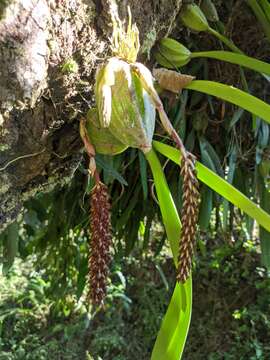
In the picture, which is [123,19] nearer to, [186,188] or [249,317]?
[186,188]

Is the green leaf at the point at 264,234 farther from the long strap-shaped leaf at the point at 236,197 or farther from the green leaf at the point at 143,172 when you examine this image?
the long strap-shaped leaf at the point at 236,197

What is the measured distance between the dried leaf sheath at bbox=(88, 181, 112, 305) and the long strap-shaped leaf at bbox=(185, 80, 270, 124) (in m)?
0.18

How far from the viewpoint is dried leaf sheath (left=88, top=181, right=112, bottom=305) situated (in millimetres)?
545

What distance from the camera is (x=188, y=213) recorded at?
504 mm

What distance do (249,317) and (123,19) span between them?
6.21 feet

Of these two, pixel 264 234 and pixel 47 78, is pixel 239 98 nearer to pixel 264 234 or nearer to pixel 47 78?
pixel 47 78

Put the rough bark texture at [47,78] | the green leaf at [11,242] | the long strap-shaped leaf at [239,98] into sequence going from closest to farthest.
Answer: the rough bark texture at [47,78], the long strap-shaped leaf at [239,98], the green leaf at [11,242]

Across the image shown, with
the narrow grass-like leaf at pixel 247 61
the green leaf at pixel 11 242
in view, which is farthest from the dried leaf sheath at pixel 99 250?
the green leaf at pixel 11 242

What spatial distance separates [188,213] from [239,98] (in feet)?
0.54

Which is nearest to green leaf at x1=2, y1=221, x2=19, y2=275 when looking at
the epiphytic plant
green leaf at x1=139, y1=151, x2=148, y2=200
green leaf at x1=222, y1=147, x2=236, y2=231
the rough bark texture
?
green leaf at x1=139, y1=151, x2=148, y2=200

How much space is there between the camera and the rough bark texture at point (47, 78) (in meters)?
0.46

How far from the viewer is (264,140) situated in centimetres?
108

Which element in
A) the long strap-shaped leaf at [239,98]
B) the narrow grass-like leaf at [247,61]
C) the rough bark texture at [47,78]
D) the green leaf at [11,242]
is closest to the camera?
the rough bark texture at [47,78]

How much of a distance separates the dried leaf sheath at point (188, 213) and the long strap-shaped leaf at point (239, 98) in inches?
4.6
